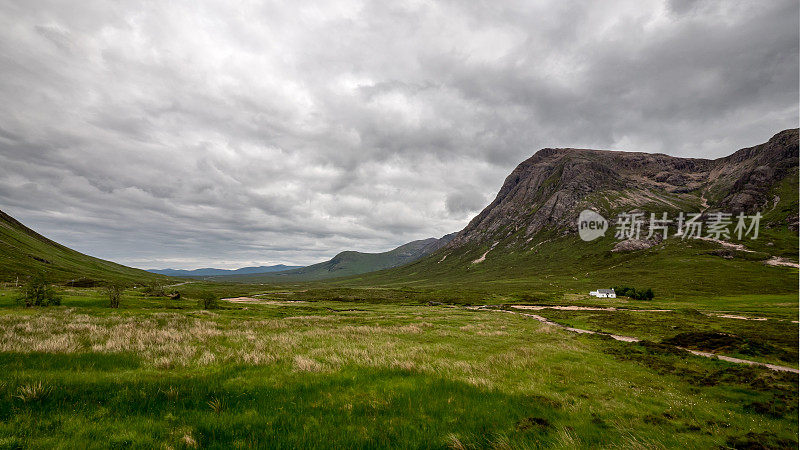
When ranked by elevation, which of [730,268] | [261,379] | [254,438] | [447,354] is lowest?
[447,354]

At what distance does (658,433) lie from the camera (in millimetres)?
10250

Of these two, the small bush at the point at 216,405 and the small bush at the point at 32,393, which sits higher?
the small bush at the point at 32,393

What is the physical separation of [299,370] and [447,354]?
11.8 m

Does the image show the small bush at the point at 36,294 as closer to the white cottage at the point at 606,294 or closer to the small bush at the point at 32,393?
the small bush at the point at 32,393

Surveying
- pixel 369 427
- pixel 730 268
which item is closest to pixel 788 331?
pixel 369 427

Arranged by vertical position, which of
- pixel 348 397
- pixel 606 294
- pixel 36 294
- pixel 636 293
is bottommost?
pixel 36 294

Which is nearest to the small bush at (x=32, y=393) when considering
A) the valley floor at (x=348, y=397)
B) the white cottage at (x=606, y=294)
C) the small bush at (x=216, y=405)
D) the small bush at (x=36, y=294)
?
the valley floor at (x=348, y=397)

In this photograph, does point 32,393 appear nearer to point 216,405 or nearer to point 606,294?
point 216,405

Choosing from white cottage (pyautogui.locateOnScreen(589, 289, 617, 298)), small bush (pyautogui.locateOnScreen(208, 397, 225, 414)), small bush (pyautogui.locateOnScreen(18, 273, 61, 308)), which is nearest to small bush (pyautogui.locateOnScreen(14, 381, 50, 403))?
small bush (pyautogui.locateOnScreen(208, 397, 225, 414))

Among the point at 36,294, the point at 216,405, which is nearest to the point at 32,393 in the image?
the point at 216,405

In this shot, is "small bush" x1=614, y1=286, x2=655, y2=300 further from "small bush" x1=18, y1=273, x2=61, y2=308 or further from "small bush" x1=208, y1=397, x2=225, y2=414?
"small bush" x1=18, y1=273, x2=61, y2=308

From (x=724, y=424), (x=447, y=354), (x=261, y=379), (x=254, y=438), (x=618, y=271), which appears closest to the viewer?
(x=254, y=438)

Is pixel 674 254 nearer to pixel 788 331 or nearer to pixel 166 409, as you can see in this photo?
pixel 788 331

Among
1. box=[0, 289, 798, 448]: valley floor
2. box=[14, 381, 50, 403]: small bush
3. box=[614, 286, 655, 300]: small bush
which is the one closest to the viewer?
box=[0, 289, 798, 448]: valley floor
